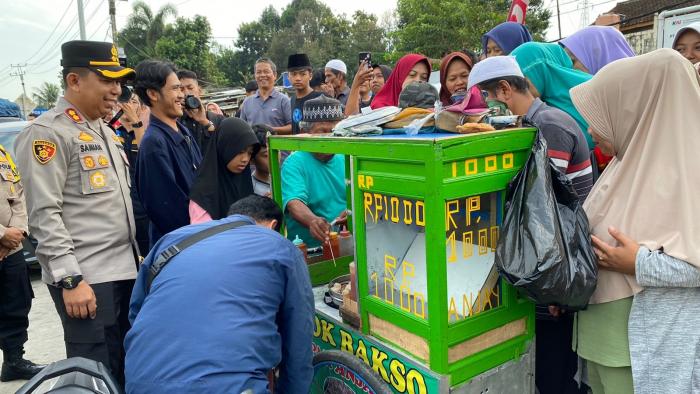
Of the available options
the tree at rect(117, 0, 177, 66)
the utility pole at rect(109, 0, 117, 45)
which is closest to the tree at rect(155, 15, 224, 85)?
the tree at rect(117, 0, 177, 66)

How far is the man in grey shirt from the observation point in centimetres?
538

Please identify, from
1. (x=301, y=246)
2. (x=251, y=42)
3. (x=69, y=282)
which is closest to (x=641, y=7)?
(x=301, y=246)

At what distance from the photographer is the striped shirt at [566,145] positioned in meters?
1.81

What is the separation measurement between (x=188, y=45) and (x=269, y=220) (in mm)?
28345

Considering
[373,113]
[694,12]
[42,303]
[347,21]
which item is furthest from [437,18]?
[347,21]

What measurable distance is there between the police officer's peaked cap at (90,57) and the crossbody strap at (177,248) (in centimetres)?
106

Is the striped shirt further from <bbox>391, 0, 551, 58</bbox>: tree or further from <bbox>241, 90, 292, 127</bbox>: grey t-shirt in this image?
<bbox>391, 0, 551, 58</bbox>: tree

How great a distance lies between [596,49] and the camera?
2.67 m

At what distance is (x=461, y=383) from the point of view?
5.28 feet

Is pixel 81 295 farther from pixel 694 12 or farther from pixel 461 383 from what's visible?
pixel 694 12

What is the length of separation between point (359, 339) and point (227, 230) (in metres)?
0.68

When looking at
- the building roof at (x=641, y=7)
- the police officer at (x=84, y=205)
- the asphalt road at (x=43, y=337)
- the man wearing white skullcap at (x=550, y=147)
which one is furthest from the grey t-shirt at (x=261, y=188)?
the building roof at (x=641, y=7)

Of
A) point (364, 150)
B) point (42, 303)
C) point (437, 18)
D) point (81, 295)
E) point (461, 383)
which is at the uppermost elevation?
point (437, 18)

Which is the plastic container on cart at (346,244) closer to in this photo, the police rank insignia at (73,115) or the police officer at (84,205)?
Answer: the police officer at (84,205)
